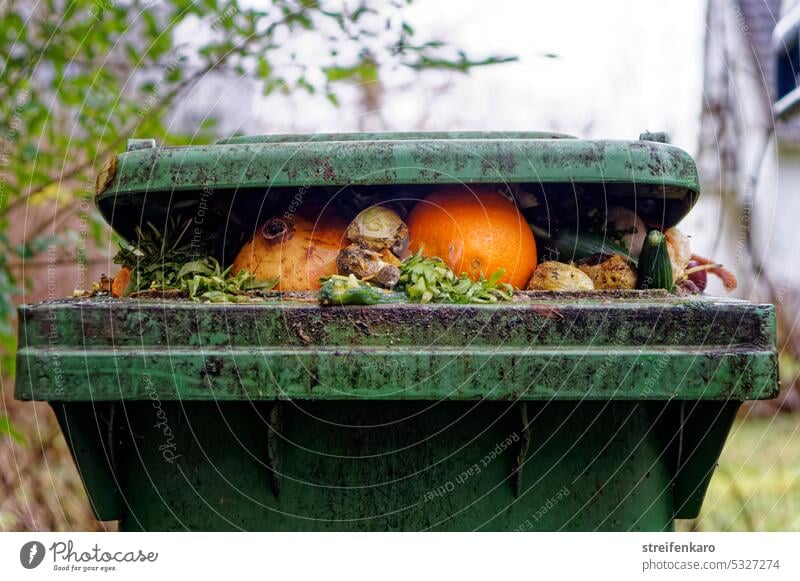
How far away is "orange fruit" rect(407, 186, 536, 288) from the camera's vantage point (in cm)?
235

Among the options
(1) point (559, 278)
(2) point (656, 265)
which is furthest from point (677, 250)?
(1) point (559, 278)

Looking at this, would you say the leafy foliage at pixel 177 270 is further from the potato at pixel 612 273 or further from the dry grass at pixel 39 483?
the dry grass at pixel 39 483

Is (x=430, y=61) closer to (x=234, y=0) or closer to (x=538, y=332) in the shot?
(x=234, y=0)

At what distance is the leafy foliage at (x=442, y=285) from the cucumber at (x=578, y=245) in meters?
0.33

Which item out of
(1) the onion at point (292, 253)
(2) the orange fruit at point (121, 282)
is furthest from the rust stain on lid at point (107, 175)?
(1) the onion at point (292, 253)

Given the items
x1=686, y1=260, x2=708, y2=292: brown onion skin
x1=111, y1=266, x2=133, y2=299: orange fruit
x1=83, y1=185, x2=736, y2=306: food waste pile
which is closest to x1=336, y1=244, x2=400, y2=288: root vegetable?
x1=83, y1=185, x2=736, y2=306: food waste pile

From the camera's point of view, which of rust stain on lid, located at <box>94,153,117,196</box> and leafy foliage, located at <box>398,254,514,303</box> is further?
rust stain on lid, located at <box>94,153,117,196</box>

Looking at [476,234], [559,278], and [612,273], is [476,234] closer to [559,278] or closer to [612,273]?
[559,278]

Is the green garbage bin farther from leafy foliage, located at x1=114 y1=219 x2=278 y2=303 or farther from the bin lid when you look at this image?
leafy foliage, located at x1=114 y1=219 x2=278 y2=303

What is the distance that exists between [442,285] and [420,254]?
0.22 m

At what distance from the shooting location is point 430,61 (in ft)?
12.8

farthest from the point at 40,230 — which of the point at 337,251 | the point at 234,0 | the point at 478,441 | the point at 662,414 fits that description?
the point at 662,414

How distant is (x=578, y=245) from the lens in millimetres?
2508

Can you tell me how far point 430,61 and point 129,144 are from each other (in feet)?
5.96
